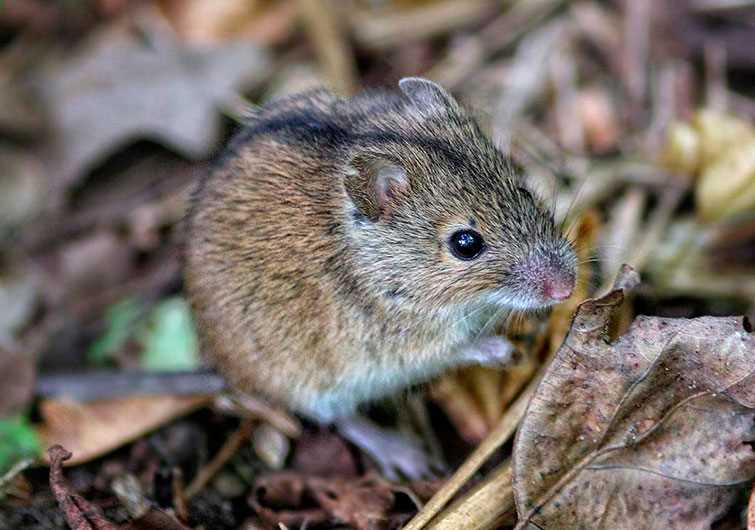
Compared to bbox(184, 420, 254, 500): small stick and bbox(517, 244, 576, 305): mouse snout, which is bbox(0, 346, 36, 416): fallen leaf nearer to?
bbox(184, 420, 254, 500): small stick

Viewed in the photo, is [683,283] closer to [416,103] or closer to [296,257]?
[416,103]

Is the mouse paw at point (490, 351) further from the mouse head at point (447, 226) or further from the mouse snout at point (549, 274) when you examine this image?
the mouse snout at point (549, 274)

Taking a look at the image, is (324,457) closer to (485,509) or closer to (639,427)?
(485,509)

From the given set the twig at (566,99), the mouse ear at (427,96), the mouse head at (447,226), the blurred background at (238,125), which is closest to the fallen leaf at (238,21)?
the blurred background at (238,125)

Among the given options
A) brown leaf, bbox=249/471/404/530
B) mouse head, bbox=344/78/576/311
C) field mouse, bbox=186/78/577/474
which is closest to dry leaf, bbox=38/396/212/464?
field mouse, bbox=186/78/577/474

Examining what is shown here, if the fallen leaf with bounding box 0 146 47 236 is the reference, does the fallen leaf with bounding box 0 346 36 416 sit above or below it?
below

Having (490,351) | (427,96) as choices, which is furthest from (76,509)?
(427,96)

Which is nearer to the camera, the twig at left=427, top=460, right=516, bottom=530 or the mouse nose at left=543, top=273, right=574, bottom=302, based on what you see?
the twig at left=427, top=460, right=516, bottom=530
